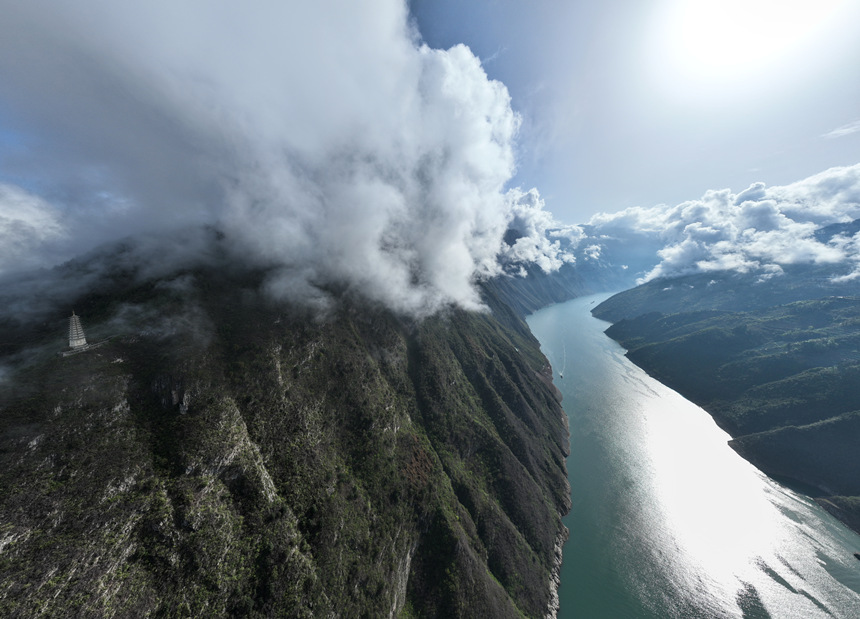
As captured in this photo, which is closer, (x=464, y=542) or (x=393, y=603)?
(x=393, y=603)

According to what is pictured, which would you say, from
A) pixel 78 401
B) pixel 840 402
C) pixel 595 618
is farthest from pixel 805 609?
pixel 78 401

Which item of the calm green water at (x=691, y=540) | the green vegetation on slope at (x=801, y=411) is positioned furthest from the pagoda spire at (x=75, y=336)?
the green vegetation on slope at (x=801, y=411)

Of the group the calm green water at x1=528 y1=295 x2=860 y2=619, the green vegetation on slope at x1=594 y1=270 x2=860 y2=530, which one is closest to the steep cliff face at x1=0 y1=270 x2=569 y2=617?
the calm green water at x1=528 y1=295 x2=860 y2=619

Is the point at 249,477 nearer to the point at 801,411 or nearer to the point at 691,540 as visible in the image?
the point at 691,540

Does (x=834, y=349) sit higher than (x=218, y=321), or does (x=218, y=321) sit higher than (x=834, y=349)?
(x=218, y=321)

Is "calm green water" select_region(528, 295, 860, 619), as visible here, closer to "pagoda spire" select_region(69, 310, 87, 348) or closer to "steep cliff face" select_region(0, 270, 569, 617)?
"steep cliff face" select_region(0, 270, 569, 617)

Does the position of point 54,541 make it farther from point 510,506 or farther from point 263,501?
point 510,506

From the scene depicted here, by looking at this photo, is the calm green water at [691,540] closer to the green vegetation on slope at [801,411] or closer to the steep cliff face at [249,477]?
the green vegetation on slope at [801,411]
